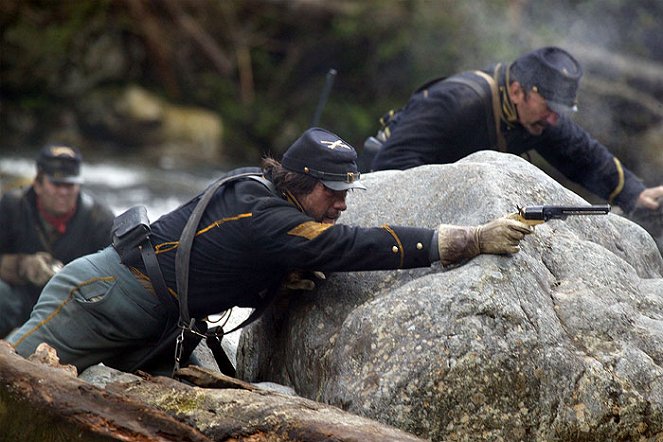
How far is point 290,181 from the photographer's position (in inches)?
174

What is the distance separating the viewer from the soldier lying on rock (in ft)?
13.6

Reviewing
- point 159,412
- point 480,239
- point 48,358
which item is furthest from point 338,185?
point 48,358

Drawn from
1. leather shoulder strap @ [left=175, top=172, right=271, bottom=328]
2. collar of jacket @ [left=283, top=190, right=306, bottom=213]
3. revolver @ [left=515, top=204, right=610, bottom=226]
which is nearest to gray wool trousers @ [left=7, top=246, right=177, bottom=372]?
leather shoulder strap @ [left=175, top=172, right=271, bottom=328]

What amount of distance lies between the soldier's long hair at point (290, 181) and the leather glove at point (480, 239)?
641mm

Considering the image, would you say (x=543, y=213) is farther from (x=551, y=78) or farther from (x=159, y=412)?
(x=551, y=78)

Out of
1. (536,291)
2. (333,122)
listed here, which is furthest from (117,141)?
(536,291)

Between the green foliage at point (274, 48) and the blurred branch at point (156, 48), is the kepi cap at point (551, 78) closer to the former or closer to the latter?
the green foliage at point (274, 48)

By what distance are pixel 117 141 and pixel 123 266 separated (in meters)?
13.7

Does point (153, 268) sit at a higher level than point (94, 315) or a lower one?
higher

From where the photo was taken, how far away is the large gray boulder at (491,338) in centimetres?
380

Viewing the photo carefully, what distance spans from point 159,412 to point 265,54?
16.3 m

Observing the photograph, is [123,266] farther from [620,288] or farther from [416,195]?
[620,288]

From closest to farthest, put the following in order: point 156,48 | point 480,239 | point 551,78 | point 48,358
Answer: point 480,239, point 48,358, point 551,78, point 156,48

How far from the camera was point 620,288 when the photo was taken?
171 inches
